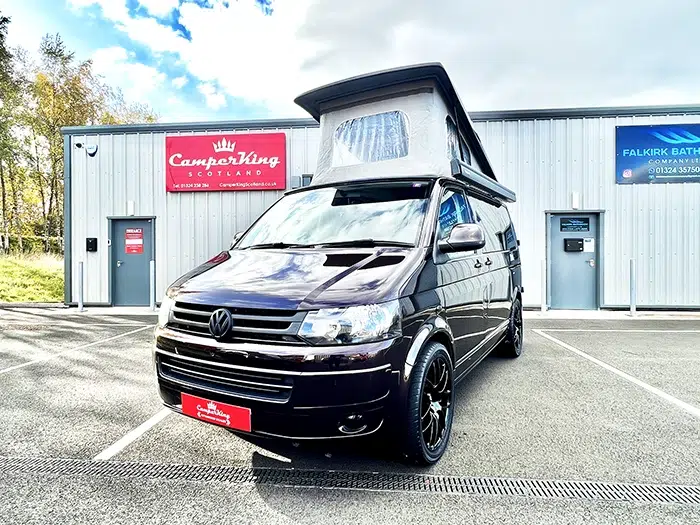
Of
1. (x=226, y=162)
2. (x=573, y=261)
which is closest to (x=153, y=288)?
(x=226, y=162)

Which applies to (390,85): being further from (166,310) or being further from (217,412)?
(217,412)

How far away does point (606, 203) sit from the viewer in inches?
Result: 379

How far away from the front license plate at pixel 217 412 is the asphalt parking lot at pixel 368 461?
1.21 feet

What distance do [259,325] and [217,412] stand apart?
0.56 metres

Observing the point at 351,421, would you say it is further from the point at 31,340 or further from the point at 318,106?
the point at 31,340

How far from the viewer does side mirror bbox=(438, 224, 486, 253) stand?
2.98 meters

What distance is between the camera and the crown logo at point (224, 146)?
10.4 metres

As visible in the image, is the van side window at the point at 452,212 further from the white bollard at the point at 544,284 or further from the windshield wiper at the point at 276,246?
the white bollard at the point at 544,284

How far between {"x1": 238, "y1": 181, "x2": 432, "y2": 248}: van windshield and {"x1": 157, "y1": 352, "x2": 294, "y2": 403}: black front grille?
1.13m

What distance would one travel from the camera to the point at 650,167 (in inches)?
373

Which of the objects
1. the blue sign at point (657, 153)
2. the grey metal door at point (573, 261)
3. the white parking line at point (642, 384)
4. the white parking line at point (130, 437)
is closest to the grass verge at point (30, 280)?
the white parking line at point (130, 437)

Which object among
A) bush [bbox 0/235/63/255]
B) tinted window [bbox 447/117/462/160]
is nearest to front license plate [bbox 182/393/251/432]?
tinted window [bbox 447/117/462/160]

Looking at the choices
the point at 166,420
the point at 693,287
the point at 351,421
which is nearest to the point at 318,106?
the point at 166,420

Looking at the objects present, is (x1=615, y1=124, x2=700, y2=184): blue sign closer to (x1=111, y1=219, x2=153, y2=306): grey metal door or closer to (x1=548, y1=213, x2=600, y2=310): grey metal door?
(x1=548, y1=213, x2=600, y2=310): grey metal door
